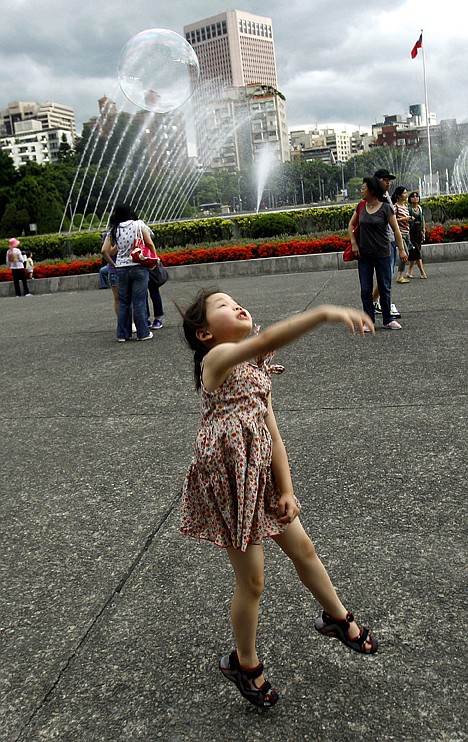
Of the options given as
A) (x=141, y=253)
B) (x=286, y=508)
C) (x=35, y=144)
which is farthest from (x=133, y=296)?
(x=35, y=144)

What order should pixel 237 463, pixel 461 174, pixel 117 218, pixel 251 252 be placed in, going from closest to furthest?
pixel 237 463, pixel 117 218, pixel 251 252, pixel 461 174

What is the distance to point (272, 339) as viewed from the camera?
79.4 inches

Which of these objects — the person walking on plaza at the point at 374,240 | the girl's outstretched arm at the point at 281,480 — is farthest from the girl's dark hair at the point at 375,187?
the girl's outstretched arm at the point at 281,480

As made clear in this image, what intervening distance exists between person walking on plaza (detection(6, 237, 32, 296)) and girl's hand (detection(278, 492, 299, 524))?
51.1 feet

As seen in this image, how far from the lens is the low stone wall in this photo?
1623 centimetres

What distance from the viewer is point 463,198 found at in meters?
19.2

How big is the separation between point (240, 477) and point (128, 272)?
6954 mm

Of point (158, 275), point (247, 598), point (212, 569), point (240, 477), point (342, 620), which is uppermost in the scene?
point (158, 275)

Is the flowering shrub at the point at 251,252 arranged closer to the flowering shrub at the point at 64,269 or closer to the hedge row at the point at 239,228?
the flowering shrub at the point at 64,269

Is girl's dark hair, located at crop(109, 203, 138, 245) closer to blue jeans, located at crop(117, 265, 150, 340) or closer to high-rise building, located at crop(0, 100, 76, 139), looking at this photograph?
blue jeans, located at crop(117, 265, 150, 340)

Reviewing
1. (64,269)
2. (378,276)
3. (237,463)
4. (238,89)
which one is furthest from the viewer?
(238,89)

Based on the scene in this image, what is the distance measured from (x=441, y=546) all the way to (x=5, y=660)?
1.76m

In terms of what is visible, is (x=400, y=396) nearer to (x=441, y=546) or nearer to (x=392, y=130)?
(x=441, y=546)

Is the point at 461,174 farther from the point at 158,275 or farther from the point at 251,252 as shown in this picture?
the point at 158,275
